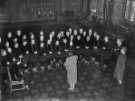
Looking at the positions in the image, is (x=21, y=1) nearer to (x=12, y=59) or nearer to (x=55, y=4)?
(x=55, y=4)

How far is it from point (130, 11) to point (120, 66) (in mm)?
476

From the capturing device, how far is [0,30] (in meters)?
1.69

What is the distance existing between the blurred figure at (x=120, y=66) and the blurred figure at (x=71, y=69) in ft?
1.21

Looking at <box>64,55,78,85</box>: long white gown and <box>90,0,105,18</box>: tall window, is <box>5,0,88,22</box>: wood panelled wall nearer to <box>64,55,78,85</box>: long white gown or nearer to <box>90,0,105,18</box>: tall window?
<box>90,0,105,18</box>: tall window

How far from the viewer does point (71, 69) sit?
1832 millimetres

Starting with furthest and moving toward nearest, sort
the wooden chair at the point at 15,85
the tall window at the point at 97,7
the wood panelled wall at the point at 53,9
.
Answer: the tall window at the point at 97,7 → the wooden chair at the point at 15,85 → the wood panelled wall at the point at 53,9

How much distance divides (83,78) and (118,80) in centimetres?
31

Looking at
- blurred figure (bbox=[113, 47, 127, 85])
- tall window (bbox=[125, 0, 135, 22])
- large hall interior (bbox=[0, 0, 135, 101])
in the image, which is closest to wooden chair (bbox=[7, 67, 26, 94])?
large hall interior (bbox=[0, 0, 135, 101])

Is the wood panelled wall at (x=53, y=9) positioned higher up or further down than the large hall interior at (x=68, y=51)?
higher up

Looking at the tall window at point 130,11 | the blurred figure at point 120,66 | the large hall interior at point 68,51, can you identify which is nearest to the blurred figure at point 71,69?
the large hall interior at point 68,51

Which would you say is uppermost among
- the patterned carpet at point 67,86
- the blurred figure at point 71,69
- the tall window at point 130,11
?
the tall window at point 130,11

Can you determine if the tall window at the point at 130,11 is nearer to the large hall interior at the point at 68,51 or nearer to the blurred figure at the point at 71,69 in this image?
the large hall interior at the point at 68,51

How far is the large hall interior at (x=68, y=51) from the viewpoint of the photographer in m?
1.76

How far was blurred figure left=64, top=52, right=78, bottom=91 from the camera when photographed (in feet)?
5.97
